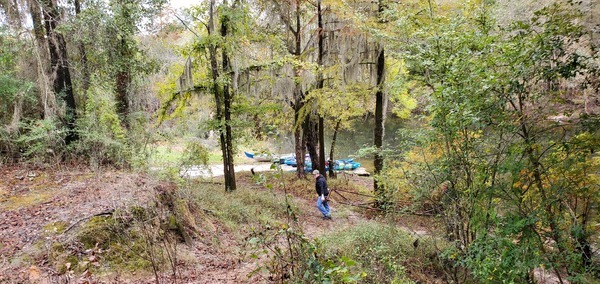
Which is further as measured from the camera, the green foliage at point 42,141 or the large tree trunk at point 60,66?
the large tree trunk at point 60,66

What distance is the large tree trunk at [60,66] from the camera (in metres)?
8.47

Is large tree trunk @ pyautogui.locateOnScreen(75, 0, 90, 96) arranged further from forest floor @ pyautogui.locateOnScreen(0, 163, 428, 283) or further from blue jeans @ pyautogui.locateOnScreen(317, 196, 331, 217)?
blue jeans @ pyautogui.locateOnScreen(317, 196, 331, 217)

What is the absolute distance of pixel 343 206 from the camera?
10.5 m

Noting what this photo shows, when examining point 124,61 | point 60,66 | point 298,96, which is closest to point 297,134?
point 298,96

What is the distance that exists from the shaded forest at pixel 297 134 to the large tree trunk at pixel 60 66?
0.16 ft

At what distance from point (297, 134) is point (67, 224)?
969cm

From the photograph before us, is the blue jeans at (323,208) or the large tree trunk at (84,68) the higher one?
the large tree trunk at (84,68)

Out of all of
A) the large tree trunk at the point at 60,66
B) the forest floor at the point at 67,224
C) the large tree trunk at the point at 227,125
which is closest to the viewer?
the forest floor at the point at 67,224

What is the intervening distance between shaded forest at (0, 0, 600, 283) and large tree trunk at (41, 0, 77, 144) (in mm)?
50

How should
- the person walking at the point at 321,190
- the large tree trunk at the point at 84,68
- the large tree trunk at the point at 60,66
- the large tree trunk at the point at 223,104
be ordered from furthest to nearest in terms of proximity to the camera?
the large tree trunk at the point at 223,104 < the large tree trunk at the point at 84,68 < the person walking at the point at 321,190 < the large tree trunk at the point at 60,66

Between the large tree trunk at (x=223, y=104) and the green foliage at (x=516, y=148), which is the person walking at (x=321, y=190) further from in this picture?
the green foliage at (x=516, y=148)

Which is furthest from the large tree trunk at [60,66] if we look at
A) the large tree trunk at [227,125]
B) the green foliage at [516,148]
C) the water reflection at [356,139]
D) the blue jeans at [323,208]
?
the water reflection at [356,139]

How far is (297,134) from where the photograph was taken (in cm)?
1376

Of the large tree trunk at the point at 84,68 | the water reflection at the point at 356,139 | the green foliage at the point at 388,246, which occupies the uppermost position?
the large tree trunk at the point at 84,68
